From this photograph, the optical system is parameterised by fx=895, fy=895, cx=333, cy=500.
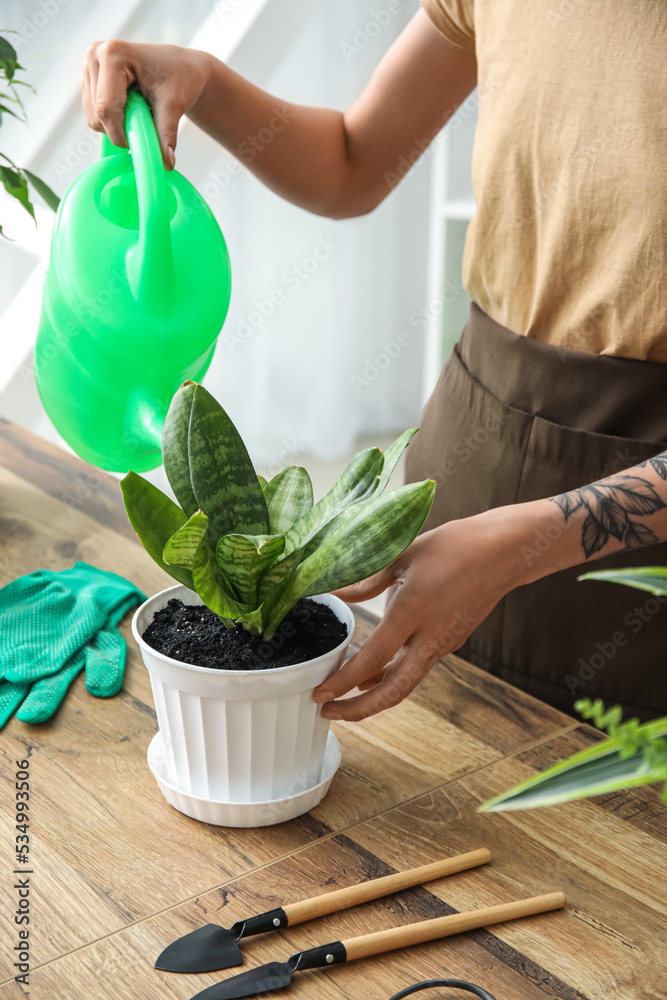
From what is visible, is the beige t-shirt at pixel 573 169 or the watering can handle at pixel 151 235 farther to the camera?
the beige t-shirt at pixel 573 169

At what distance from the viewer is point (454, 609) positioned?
0.61 metres

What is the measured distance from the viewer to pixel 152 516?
1.86 ft

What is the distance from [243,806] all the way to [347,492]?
0.73 feet

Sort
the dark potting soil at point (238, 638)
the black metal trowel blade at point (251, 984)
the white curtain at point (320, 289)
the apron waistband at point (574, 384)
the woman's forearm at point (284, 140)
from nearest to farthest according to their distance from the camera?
the black metal trowel blade at point (251, 984)
the dark potting soil at point (238, 638)
the apron waistband at point (574, 384)
the woman's forearm at point (284, 140)
the white curtain at point (320, 289)

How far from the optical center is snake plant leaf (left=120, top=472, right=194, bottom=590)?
1.81ft

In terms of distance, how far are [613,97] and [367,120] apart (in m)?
0.37

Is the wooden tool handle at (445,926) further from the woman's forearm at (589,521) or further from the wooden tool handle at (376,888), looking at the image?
→ the woman's forearm at (589,521)

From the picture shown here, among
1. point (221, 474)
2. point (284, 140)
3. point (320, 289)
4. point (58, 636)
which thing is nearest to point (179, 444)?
point (221, 474)

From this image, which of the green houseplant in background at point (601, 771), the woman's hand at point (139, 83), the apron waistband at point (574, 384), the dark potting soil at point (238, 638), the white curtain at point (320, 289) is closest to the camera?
the green houseplant in background at point (601, 771)

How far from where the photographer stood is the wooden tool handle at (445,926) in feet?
1.67

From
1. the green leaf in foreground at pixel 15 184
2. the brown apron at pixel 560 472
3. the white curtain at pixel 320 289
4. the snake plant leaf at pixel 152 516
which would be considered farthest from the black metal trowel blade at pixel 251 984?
the white curtain at pixel 320 289

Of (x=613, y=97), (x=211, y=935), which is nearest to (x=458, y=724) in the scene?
(x=211, y=935)

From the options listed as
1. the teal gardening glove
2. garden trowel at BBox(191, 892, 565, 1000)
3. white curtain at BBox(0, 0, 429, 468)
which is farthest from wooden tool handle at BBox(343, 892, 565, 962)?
white curtain at BBox(0, 0, 429, 468)

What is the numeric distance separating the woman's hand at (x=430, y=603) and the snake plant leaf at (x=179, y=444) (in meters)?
0.15
